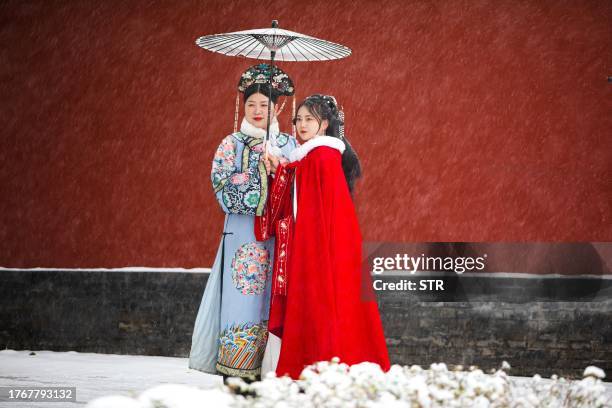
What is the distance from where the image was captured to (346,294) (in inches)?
180

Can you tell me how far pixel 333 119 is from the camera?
15.7ft

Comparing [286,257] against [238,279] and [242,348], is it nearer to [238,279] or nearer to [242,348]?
[238,279]

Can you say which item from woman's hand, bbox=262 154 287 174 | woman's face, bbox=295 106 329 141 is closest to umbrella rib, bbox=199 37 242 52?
woman's face, bbox=295 106 329 141

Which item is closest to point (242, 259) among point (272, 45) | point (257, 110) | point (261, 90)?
point (257, 110)

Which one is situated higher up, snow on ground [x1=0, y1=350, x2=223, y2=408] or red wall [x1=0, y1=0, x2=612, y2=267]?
red wall [x1=0, y1=0, x2=612, y2=267]

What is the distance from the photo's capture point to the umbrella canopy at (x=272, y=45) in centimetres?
486

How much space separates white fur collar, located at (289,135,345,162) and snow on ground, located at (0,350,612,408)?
175 centimetres

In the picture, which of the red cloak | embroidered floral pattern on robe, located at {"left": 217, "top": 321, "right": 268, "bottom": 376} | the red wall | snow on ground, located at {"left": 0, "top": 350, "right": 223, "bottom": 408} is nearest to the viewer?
the red cloak

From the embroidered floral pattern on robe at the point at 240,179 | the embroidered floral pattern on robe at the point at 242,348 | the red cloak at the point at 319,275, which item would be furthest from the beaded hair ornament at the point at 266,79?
the embroidered floral pattern on robe at the point at 242,348

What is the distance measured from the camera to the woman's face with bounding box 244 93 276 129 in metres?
4.87

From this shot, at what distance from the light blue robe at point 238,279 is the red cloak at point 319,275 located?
0.39 ft

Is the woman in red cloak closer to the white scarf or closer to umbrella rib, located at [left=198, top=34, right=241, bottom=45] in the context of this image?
the white scarf

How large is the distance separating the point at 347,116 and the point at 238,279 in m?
3.25

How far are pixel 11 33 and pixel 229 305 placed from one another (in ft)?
15.0
